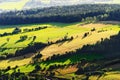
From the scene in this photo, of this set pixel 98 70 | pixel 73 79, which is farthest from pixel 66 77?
pixel 98 70

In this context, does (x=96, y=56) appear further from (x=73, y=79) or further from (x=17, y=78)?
(x=17, y=78)

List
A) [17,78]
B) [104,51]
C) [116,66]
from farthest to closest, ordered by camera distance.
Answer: [104,51], [17,78], [116,66]

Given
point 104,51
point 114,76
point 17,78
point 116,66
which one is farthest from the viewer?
point 104,51

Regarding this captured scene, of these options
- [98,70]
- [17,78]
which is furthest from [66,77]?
[17,78]

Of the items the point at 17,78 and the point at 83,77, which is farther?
the point at 17,78

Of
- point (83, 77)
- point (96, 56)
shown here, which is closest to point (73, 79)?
point (83, 77)

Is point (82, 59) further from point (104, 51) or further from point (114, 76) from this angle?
point (114, 76)

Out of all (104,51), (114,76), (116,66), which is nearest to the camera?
(114,76)

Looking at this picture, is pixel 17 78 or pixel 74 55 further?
pixel 74 55
